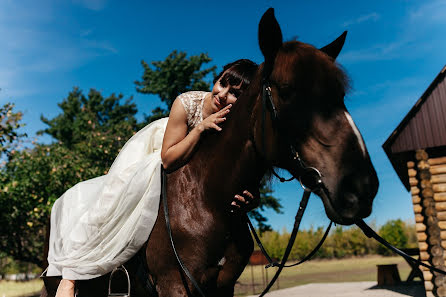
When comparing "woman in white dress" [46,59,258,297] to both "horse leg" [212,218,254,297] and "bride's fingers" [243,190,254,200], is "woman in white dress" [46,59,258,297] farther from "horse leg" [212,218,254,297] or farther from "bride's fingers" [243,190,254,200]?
"horse leg" [212,218,254,297]

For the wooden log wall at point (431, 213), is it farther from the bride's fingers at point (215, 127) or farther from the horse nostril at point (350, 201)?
the horse nostril at point (350, 201)

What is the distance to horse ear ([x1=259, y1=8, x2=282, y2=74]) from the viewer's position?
1.96m

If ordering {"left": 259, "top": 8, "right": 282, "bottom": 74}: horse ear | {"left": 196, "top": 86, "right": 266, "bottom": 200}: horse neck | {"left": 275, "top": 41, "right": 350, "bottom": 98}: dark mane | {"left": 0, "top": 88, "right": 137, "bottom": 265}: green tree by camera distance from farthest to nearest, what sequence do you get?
{"left": 0, "top": 88, "right": 137, "bottom": 265}: green tree < {"left": 196, "top": 86, "right": 266, "bottom": 200}: horse neck < {"left": 259, "top": 8, "right": 282, "bottom": 74}: horse ear < {"left": 275, "top": 41, "right": 350, "bottom": 98}: dark mane

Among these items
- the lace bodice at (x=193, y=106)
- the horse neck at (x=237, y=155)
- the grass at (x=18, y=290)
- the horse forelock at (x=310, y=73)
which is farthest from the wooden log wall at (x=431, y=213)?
the grass at (x=18, y=290)

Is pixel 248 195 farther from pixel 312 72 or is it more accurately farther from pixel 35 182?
pixel 35 182

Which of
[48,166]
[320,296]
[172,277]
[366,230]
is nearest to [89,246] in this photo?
[172,277]

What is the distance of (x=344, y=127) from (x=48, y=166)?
18063 millimetres

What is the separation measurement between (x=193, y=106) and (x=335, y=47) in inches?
40.6

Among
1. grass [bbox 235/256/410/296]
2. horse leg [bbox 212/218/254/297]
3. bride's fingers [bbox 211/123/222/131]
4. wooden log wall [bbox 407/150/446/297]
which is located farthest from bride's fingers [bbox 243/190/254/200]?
grass [bbox 235/256/410/296]

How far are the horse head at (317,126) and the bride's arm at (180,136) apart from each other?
432mm

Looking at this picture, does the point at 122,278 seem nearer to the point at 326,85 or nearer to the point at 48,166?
the point at 326,85

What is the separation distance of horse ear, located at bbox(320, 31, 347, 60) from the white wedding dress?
3.15 feet

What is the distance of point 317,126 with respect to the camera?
171 centimetres

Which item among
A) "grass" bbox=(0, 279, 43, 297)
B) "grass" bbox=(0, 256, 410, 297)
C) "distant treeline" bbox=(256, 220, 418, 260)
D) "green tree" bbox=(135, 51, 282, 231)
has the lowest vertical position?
"grass" bbox=(0, 279, 43, 297)
